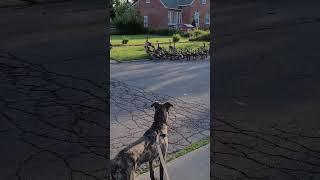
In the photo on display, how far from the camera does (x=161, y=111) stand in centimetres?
413

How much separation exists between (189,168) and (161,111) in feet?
4.14

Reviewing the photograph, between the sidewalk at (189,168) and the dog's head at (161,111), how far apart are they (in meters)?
0.99

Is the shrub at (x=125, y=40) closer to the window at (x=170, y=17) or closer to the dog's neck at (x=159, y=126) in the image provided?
the window at (x=170, y=17)

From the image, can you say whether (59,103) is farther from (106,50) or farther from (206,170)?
(206,170)

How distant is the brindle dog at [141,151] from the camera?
3553 millimetres

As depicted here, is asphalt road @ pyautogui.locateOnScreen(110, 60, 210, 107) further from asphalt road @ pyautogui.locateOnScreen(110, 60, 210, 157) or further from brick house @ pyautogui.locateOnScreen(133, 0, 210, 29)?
brick house @ pyautogui.locateOnScreen(133, 0, 210, 29)

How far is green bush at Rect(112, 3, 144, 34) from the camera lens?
2442cm
